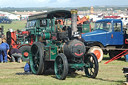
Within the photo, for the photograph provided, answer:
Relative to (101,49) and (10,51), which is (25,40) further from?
(101,49)

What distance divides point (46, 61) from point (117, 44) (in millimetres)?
7335

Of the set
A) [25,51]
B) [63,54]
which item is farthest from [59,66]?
[25,51]

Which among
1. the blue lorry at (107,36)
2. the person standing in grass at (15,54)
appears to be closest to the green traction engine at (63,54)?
the person standing in grass at (15,54)

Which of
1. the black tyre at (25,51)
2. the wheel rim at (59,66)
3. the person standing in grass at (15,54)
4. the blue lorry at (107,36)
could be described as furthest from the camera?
the black tyre at (25,51)

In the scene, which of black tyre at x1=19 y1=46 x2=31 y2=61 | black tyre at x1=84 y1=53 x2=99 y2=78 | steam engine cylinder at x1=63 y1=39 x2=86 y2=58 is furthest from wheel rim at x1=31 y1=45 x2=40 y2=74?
black tyre at x1=19 y1=46 x2=31 y2=61

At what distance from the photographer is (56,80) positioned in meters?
10.3

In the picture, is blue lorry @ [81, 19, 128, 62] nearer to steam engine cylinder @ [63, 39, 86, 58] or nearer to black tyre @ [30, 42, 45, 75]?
black tyre @ [30, 42, 45, 75]

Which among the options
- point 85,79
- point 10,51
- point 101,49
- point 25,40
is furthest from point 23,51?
point 85,79

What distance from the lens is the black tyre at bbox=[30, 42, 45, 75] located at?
11.2 m

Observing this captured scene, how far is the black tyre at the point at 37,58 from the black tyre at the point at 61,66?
0.71 m

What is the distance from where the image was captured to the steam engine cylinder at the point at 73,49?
10.5 meters

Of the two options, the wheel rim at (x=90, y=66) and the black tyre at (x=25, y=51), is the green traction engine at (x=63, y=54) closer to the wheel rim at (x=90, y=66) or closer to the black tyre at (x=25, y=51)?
the wheel rim at (x=90, y=66)

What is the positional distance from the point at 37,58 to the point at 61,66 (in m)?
1.53

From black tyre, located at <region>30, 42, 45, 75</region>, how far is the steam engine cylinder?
0.94 meters
